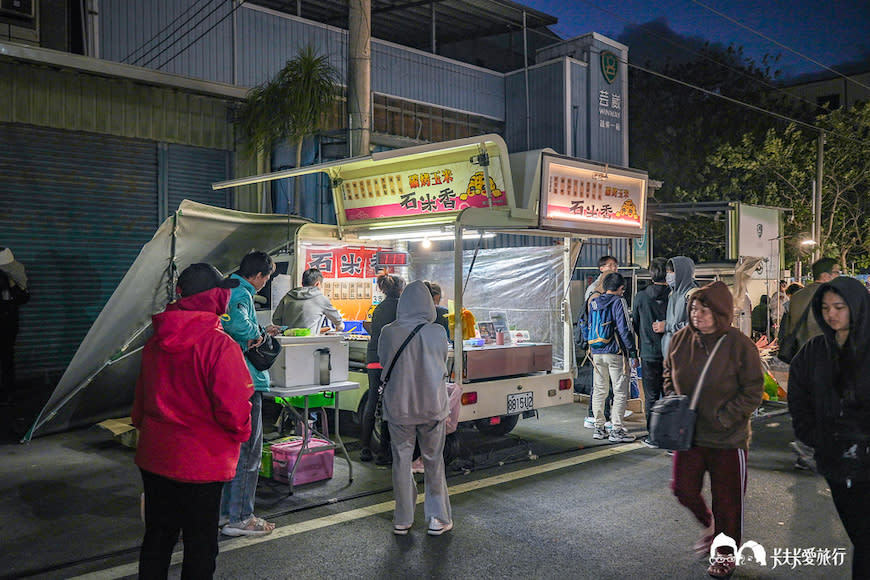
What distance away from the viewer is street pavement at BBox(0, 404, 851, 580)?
448 centimetres

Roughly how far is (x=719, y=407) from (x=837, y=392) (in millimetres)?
874

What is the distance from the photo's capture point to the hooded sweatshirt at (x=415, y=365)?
4.96m

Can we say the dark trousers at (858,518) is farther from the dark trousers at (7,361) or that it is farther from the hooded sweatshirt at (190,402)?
the dark trousers at (7,361)

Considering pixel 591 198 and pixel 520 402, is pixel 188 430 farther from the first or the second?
Answer: pixel 591 198

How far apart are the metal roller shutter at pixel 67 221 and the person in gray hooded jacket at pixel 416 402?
7.71 meters

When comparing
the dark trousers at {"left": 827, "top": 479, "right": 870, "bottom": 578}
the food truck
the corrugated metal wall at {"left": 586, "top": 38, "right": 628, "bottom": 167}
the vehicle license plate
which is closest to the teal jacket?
the food truck

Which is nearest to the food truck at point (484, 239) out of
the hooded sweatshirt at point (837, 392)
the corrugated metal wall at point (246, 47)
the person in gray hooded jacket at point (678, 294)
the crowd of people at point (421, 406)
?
the person in gray hooded jacket at point (678, 294)

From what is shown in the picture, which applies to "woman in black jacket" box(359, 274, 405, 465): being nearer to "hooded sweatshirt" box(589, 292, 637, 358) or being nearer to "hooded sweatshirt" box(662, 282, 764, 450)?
"hooded sweatshirt" box(589, 292, 637, 358)

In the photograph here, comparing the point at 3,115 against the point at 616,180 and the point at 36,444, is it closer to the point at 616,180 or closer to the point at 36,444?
the point at 36,444

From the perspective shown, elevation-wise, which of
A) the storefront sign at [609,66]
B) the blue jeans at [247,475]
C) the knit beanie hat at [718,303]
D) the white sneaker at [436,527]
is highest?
the storefront sign at [609,66]

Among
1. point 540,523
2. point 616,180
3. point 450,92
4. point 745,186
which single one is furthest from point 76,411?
point 745,186

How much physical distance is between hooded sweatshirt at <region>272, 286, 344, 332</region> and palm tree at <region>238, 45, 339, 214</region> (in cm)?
332

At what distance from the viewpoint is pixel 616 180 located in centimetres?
793

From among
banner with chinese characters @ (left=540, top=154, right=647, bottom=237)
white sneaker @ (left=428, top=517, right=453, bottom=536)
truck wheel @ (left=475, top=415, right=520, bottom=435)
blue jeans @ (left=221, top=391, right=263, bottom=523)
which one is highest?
banner with chinese characters @ (left=540, top=154, right=647, bottom=237)
